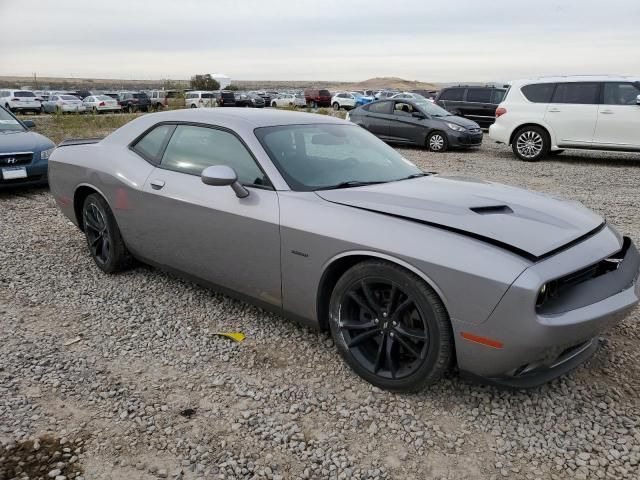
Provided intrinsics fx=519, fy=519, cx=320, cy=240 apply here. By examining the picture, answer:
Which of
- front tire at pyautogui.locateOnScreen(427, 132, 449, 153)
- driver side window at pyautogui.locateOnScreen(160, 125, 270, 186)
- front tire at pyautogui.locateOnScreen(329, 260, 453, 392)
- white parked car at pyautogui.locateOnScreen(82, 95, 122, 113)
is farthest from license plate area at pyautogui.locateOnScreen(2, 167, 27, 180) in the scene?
white parked car at pyautogui.locateOnScreen(82, 95, 122, 113)

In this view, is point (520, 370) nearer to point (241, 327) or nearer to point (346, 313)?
point (346, 313)

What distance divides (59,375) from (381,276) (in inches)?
76.7

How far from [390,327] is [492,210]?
84 cm

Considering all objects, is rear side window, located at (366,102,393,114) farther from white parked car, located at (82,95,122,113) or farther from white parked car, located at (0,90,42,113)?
white parked car, located at (0,90,42,113)

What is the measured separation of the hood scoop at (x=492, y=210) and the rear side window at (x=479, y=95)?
16.1 m

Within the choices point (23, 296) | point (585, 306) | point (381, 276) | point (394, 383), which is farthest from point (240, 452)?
point (23, 296)

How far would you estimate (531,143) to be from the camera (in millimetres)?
11656

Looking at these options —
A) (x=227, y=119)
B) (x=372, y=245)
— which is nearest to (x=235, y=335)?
(x=372, y=245)

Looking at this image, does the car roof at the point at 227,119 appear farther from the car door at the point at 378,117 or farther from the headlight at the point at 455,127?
the car door at the point at 378,117

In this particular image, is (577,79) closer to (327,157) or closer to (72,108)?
(327,157)

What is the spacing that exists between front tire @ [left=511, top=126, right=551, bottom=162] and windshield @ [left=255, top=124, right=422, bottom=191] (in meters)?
8.69

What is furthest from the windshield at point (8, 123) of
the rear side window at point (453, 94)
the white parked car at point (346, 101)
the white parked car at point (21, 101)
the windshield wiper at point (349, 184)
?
the white parked car at point (346, 101)

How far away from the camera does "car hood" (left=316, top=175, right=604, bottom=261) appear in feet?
8.23

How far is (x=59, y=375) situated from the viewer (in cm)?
301
